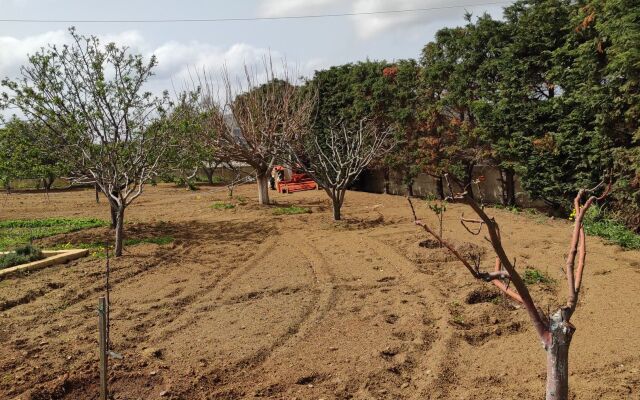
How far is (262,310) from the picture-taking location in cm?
565

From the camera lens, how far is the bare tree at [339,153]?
11.9 metres

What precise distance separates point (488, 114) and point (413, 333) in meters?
8.64

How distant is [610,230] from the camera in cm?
883

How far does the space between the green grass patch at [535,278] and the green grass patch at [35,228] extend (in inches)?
348

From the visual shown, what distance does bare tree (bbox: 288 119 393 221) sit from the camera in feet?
39.1

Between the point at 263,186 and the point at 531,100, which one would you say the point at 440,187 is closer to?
the point at 531,100

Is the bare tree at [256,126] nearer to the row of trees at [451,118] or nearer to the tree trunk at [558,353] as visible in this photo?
the row of trees at [451,118]

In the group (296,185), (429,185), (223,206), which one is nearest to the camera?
(223,206)

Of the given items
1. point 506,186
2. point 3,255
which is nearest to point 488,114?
point 506,186

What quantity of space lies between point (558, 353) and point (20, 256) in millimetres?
8059

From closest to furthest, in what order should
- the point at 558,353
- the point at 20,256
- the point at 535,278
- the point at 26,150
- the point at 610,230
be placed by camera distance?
the point at 558,353
the point at 535,278
the point at 20,256
the point at 610,230
the point at 26,150

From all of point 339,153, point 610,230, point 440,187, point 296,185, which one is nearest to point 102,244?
point 339,153

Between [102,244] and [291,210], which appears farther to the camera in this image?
[291,210]

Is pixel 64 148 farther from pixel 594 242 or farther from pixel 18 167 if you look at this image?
pixel 594 242
